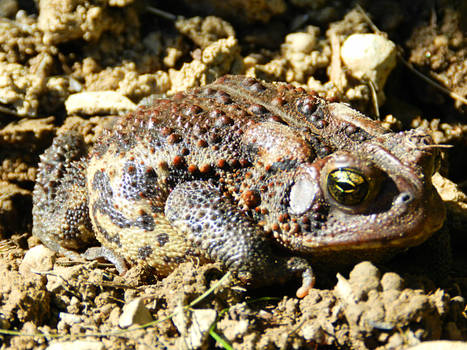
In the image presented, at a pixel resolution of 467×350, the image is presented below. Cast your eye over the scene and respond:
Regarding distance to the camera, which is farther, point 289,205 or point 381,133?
point 381,133

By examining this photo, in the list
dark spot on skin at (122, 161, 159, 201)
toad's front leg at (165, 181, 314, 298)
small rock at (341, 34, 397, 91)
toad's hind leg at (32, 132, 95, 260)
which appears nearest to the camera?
toad's front leg at (165, 181, 314, 298)

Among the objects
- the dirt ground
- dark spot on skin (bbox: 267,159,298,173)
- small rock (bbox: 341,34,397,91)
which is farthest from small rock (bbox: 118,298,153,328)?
small rock (bbox: 341,34,397,91)

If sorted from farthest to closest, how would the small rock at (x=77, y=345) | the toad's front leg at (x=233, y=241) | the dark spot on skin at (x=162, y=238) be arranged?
the dark spot on skin at (x=162, y=238) < the toad's front leg at (x=233, y=241) < the small rock at (x=77, y=345)

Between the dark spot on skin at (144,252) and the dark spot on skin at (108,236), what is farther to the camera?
the dark spot on skin at (108,236)

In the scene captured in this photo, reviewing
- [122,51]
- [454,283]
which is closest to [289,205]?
[454,283]

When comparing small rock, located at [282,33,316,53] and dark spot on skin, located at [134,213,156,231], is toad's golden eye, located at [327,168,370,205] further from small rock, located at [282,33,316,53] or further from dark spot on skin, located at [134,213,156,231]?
small rock, located at [282,33,316,53]

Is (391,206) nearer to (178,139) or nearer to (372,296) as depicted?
(372,296)

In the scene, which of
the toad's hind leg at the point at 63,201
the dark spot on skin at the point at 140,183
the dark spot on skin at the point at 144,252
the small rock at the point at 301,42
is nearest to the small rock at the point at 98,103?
the toad's hind leg at the point at 63,201

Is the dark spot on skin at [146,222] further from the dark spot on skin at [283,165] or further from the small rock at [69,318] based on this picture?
the dark spot on skin at [283,165]
